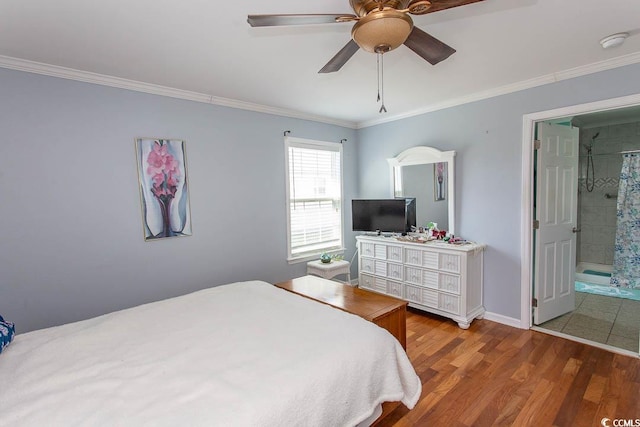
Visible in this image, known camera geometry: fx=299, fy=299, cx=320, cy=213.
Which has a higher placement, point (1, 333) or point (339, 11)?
point (339, 11)

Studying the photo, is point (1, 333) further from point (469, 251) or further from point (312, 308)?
point (469, 251)

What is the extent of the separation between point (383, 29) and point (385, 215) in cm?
269

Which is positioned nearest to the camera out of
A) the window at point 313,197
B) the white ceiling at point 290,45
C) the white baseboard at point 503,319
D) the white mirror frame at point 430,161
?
the white ceiling at point 290,45

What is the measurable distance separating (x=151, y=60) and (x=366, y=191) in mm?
3017

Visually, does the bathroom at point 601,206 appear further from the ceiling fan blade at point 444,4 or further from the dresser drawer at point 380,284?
the ceiling fan blade at point 444,4

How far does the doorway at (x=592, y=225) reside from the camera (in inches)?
107

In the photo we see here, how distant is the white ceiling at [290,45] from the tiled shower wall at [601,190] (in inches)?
118

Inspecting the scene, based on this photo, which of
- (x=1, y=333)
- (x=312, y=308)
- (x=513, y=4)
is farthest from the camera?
(x=312, y=308)

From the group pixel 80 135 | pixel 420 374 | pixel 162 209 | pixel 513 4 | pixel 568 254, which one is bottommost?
pixel 420 374

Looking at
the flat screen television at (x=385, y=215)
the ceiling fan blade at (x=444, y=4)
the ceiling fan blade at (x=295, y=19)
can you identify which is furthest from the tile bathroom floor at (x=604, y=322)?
the ceiling fan blade at (x=295, y=19)

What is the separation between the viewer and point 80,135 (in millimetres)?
2363

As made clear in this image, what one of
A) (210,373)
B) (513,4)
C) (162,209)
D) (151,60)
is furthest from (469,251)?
(151,60)

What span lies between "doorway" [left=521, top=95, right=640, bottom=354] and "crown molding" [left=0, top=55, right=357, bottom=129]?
8.82 ft

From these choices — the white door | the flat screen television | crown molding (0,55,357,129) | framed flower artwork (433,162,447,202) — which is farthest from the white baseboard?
crown molding (0,55,357,129)
